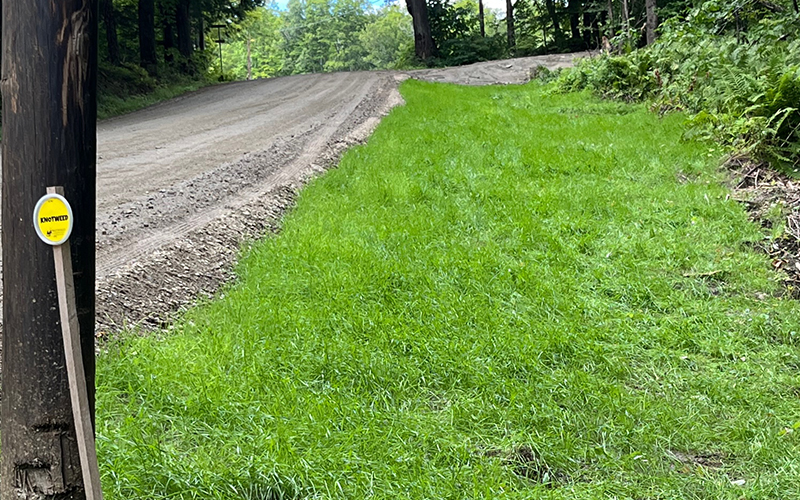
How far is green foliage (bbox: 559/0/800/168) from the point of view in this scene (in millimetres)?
6734

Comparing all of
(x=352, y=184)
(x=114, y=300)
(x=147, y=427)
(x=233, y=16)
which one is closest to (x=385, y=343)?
(x=147, y=427)

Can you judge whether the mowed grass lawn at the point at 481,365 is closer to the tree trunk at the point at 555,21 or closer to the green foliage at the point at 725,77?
the green foliage at the point at 725,77

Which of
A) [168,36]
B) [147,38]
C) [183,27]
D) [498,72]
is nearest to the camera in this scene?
[147,38]

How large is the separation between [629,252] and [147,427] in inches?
153

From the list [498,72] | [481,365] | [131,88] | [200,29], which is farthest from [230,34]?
[481,365]

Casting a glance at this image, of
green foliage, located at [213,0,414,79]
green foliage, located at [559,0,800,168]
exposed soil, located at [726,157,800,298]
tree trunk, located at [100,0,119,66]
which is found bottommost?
exposed soil, located at [726,157,800,298]

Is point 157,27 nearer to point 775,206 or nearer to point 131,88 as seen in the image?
point 131,88

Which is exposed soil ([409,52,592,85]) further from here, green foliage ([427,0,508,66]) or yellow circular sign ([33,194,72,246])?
yellow circular sign ([33,194,72,246])

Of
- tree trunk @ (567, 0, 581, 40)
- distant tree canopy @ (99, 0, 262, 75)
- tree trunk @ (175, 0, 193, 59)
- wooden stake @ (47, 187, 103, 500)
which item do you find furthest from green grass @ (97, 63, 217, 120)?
tree trunk @ (567, 0, 581, 40)

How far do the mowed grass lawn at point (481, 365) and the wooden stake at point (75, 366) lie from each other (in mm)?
538

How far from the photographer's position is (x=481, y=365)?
3.37 metres

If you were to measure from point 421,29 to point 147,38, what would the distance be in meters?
13.2

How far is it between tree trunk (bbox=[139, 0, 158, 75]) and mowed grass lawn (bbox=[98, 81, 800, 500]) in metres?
18.4

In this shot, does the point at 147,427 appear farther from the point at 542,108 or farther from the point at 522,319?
the point at 542,108
